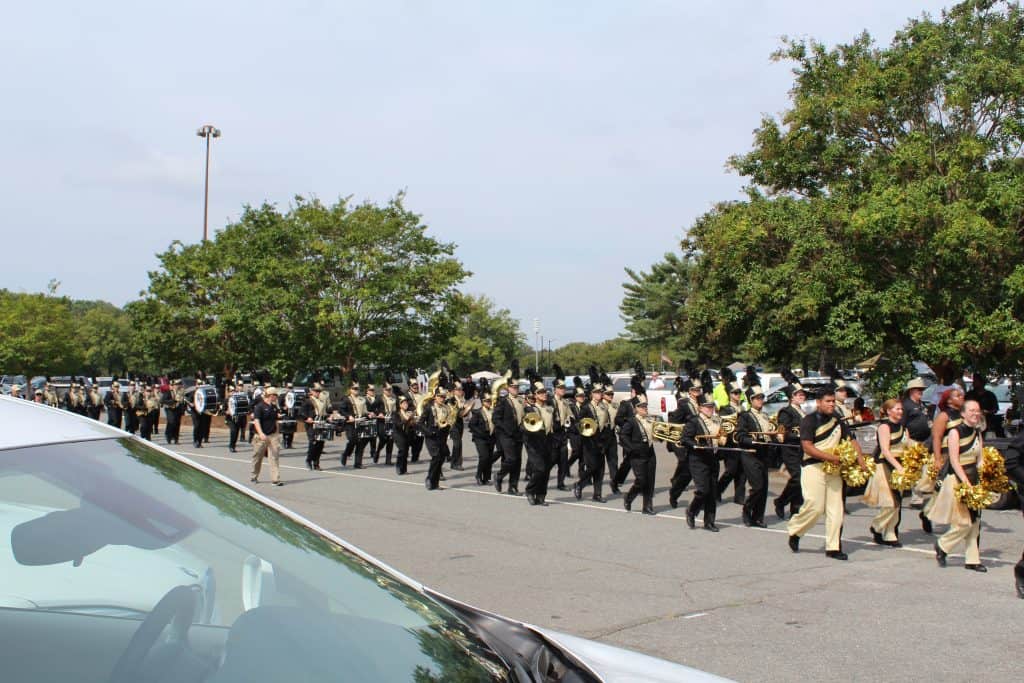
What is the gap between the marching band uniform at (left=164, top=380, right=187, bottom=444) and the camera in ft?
90.8

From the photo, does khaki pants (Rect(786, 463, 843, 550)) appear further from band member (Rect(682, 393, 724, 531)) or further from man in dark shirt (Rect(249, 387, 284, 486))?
man in dark shirt (Rect(249, 387, 284, 486))

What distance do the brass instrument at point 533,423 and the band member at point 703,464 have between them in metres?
2.94

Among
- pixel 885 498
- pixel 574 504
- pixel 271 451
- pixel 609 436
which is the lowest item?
pixel 574 504

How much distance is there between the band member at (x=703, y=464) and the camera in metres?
12.3

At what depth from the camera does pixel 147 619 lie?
7.43 feet

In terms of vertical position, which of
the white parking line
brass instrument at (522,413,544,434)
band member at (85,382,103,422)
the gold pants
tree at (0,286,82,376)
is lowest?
the white parking line

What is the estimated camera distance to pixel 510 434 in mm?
16047

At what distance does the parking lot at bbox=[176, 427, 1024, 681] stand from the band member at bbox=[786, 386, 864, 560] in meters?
0.28

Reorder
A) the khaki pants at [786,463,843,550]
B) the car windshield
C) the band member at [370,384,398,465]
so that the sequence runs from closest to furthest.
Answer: the car windshield, the khaki pants at [786,463,843,550], the band member at [370,384,398,465]

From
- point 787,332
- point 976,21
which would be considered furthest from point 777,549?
point 976,21

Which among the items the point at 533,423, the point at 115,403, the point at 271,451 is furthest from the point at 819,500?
the point at 115,403

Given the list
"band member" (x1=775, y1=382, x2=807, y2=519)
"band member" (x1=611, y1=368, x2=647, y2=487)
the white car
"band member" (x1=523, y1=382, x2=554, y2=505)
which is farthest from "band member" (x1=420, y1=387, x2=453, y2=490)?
the white car

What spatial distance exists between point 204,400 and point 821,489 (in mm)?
20319

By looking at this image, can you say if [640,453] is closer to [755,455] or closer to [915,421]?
[755,455]
